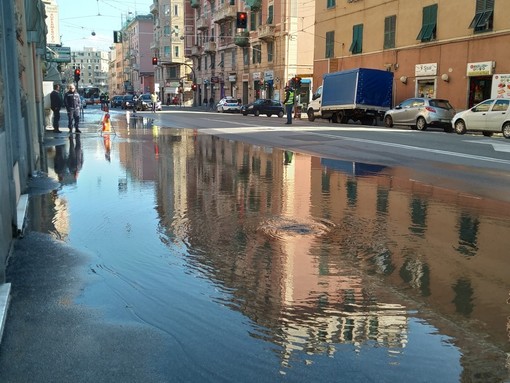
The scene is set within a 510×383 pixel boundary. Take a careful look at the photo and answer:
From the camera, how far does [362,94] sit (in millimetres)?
32781

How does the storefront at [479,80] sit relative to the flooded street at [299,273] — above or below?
above

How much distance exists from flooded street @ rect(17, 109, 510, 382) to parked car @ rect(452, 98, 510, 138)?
47.8ft

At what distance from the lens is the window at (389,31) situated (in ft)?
120

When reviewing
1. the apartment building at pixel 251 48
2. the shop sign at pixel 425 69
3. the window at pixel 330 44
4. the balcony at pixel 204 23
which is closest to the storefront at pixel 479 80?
the shop sign at pixel 425 69

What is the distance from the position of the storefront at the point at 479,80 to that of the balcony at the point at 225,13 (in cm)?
3913

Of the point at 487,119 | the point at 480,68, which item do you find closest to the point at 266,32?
the point at 480,68

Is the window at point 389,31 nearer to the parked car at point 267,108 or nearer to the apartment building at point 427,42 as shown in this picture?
the apartment building at point 427,42

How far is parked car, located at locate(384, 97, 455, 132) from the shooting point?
27172 millimetres

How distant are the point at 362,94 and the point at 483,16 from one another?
744cm

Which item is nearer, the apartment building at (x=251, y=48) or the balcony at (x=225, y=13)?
the apartment building at (x=251, y=48)

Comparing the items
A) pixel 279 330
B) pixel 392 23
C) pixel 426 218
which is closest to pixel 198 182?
pixel 426 218

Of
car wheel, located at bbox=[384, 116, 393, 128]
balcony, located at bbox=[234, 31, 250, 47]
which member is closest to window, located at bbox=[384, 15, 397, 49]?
car wheel, located at bbox=[384, 116, 393, 128]

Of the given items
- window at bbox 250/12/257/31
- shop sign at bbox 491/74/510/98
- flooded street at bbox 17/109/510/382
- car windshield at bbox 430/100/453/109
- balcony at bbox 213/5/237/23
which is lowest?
flooded street at bbox 17/109/510/382

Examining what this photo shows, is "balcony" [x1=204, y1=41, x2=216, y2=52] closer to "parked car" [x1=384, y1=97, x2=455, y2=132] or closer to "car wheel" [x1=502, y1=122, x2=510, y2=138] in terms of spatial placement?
"parked car" [x1=384, y1=97, x2=455, y2=132]
